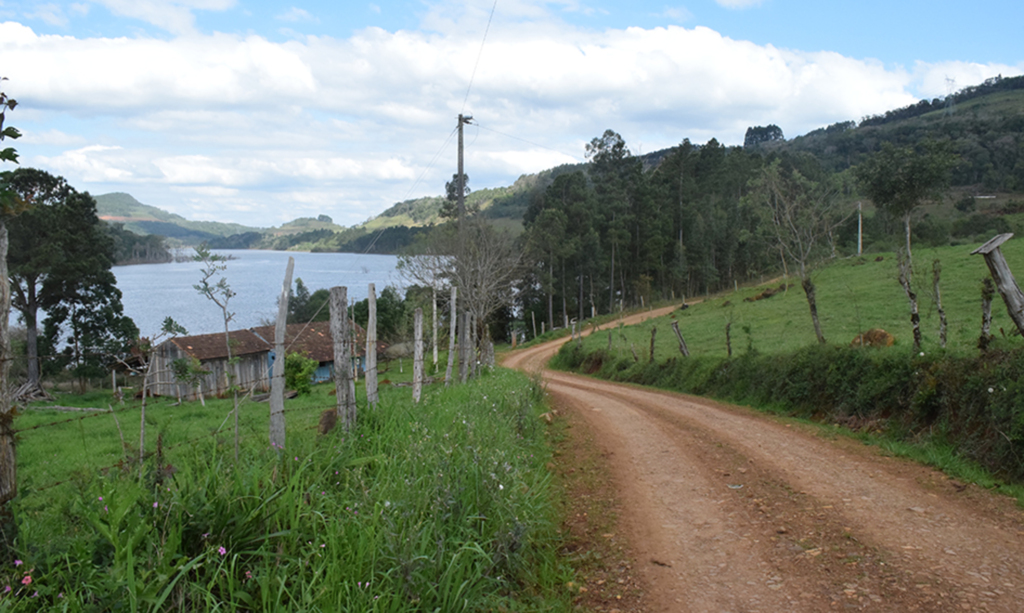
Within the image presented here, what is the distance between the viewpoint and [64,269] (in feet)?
107

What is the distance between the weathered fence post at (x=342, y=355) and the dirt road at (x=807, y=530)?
9.64 ft

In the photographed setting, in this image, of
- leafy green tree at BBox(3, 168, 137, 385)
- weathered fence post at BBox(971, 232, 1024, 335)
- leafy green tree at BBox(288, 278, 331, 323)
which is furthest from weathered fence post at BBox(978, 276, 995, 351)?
leafy green tree at BBox(288, 278, 331, 323)

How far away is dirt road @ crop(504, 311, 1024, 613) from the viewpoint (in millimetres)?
4332

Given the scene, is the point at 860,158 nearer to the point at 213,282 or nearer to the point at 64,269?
the point at 64,269

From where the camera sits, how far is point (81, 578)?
3090mm

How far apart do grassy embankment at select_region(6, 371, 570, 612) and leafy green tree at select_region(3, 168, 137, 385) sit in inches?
1274

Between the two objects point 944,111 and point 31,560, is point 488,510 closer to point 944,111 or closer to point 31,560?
point 31,560

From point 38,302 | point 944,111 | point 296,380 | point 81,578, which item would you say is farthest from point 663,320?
point 944,111

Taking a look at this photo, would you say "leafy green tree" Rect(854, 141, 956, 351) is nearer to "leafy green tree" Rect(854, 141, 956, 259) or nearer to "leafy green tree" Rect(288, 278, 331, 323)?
"leafy green tree" Rect(854, 141, 956, 259)

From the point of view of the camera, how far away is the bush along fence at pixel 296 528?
318cm

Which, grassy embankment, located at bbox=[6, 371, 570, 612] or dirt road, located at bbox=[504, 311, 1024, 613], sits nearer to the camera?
grassy embankment, located at bbox=[6, 371, 570, 612]

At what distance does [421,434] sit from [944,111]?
166 m

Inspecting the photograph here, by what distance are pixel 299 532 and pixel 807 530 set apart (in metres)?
4.34

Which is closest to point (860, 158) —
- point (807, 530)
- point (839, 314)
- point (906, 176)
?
point (906, 176)
